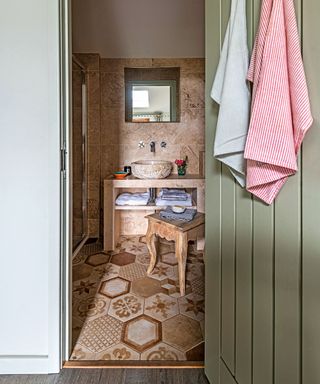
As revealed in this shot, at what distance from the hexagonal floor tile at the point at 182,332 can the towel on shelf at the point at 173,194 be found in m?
1.38

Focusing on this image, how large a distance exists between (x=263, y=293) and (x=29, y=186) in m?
1.01

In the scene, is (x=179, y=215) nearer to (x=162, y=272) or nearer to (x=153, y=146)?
(x=162, y=272)

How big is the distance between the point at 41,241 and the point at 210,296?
2.50 feet

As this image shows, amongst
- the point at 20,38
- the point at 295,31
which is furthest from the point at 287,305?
the point at 20,38

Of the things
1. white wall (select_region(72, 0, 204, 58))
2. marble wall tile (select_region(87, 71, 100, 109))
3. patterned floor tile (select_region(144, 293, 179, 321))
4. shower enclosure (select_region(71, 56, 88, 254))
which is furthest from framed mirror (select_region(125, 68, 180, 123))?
patterned floor tile (select_region(144, 293, 179, 321))

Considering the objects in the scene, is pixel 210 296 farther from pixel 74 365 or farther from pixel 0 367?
pixel 0 367

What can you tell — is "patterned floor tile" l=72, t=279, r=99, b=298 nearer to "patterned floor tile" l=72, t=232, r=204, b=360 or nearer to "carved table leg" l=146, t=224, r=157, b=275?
"patterned floor tile" l=72, t=232, r=204, b=360

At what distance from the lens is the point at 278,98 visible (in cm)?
67

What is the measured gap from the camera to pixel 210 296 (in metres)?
1.18

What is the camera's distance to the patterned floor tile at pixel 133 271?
7.60ft

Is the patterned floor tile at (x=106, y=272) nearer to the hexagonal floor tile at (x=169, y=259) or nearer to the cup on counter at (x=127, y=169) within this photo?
the hexagonal floor tile at (x=169, y=259)

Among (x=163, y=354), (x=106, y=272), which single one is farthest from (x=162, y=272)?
(x=163, y=354)

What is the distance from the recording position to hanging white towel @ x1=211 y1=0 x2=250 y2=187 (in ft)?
2.69

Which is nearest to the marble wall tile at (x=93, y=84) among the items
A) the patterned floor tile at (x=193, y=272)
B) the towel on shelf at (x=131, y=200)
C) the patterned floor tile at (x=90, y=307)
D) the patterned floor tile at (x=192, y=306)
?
the towel on shelf at (x=131, y=200)
